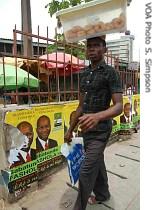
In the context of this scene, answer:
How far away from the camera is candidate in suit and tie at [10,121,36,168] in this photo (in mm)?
3865

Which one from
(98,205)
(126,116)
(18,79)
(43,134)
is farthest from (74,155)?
(126,116)

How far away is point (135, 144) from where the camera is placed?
743cm

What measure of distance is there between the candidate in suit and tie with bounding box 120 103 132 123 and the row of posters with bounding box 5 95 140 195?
8.71 ft

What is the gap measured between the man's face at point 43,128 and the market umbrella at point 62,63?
886 millimetres

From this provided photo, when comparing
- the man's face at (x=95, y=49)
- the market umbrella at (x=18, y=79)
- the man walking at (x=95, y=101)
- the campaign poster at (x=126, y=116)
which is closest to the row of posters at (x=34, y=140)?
the market umbrella at (x=18, y=79)

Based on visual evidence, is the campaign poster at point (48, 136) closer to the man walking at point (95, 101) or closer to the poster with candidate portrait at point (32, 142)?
the poster with candidate portrait at point (32, 142)

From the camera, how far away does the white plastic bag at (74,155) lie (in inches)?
136

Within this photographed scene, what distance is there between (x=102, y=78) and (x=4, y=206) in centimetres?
185

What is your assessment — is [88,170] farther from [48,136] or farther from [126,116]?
[126,116]

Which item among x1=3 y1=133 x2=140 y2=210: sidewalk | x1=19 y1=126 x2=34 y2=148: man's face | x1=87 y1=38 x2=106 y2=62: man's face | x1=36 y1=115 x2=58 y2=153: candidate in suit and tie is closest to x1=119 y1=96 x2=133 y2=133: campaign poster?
x1=3 y1=133 x2=140 y2=210: sidewalk

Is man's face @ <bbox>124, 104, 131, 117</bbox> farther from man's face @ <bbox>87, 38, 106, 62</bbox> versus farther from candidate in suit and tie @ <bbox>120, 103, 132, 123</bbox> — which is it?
man's face @ <bbox>87, 38, 106, 62</bbox>

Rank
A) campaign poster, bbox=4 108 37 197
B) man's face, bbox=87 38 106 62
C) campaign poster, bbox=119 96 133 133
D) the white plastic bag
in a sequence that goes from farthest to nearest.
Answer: campaign poster, bbox=119 96 133 133 < campaign poster, bbox=4 108 37 197 < the white plastic bag < man's face, bbox=87 38 106 62

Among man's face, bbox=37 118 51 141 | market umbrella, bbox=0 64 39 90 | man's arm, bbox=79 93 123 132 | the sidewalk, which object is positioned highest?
market umbrella, bbox=0 64 39 90

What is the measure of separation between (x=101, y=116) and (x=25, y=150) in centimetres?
158
